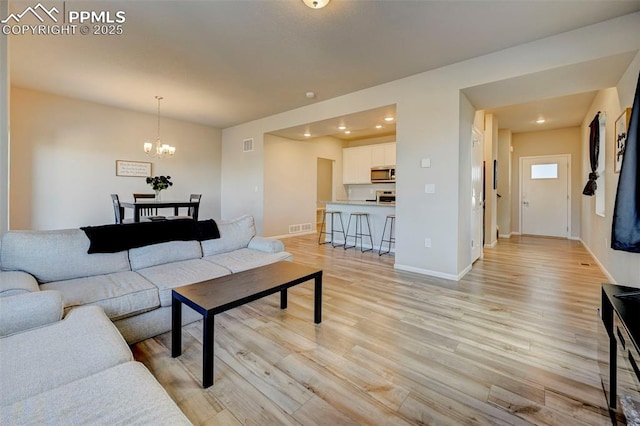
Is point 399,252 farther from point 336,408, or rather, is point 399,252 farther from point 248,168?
point 248,168

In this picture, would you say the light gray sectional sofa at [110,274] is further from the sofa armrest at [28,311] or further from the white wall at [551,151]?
the white wall at [551,151]

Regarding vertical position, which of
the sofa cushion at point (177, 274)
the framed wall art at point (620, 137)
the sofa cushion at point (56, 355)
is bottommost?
the sofa cushion at point (56, 355)

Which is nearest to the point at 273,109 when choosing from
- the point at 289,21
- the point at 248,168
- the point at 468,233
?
the point at 248,168

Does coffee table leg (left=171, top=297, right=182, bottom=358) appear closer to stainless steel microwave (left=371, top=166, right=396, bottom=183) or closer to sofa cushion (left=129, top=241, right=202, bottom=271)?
sofa cushion (left=129, top=241, right=202, bottom=271)

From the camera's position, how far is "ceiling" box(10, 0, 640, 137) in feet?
8.19

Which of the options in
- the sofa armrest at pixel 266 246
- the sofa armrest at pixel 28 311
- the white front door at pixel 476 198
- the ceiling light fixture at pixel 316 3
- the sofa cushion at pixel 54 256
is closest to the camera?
the sofa armrest at pixel 28 311

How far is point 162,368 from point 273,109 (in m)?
4.82

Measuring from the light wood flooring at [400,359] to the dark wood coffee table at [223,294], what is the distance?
150 mm

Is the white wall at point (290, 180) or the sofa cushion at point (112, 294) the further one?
the white wall at point (290, 180)

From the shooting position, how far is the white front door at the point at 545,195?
22.5 feet

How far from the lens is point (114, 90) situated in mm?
4570

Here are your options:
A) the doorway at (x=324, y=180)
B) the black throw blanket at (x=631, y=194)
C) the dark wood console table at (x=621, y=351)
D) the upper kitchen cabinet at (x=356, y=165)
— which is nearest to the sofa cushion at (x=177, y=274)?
the dark wood console table at (x=621, y=351)

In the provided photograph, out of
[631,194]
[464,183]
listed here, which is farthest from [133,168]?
[631,194]

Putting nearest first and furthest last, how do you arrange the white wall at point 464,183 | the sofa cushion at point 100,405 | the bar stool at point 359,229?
the sofa cushion at point 100,405 < the white wall at point 464,183 < the bar stool at point 359,229
